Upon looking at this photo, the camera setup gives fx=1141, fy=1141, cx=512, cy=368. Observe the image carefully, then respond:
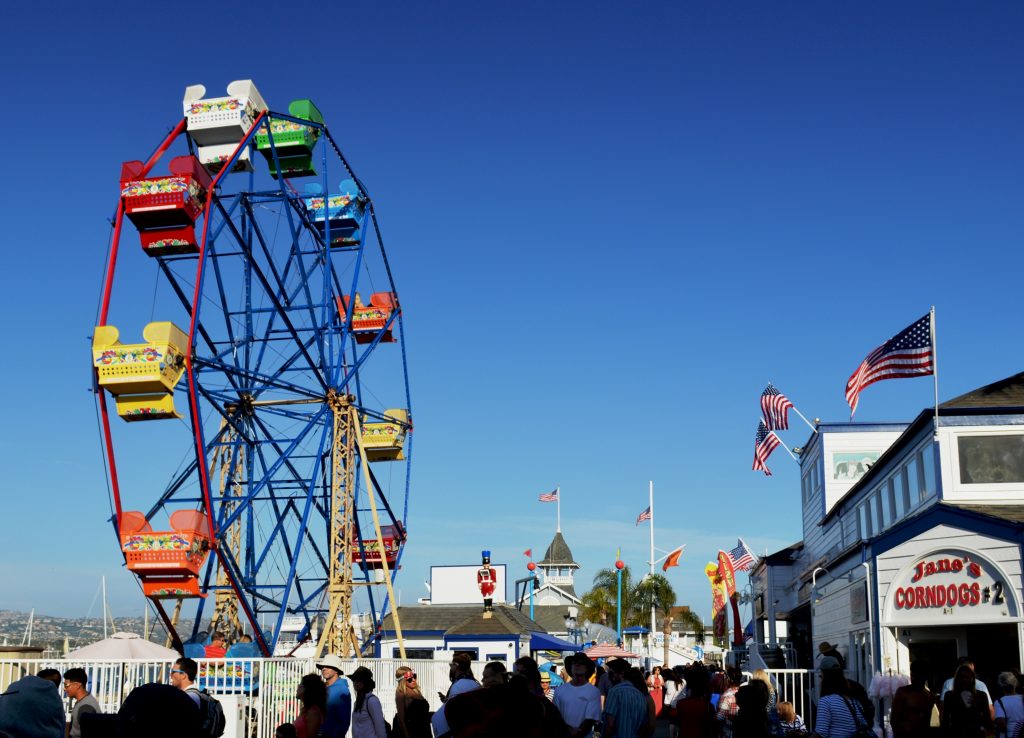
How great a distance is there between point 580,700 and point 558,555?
94.8 meters

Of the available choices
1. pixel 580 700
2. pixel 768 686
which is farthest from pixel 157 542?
pixel 768 686

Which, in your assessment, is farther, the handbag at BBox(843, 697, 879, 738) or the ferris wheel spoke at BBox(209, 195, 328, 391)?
the ferris wheel spoke at BBox(209, 195, 328, 391)

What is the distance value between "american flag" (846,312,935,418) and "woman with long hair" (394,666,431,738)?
43.8ft

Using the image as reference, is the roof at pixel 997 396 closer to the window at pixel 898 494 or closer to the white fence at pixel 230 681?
the window at pixel 898 494

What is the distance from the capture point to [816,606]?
2795 cm

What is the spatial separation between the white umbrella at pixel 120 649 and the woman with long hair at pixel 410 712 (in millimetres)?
7385

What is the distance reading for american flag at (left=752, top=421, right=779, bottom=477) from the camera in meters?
33.7

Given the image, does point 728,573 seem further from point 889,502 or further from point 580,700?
point 580,700

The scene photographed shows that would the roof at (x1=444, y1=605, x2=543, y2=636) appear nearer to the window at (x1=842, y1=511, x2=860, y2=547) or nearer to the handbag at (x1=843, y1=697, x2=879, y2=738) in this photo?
the window at (x1=842, y1=511, x2=860, y2=547)

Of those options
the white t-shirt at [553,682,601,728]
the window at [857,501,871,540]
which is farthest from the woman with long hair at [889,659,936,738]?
the window at [857,501,871,540]

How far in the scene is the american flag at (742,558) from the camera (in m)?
40.6

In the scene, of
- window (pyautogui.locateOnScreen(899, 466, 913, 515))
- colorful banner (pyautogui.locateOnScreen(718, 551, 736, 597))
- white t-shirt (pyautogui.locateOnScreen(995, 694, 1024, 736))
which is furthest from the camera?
colorful banner (pyautogui.locateOnScreen(718, 551, 736, 597))

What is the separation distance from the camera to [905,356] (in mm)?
21750

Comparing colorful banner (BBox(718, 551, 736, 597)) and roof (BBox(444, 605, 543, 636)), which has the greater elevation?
Answer: colorful banner (BBox(718, 551, 736, 597))
